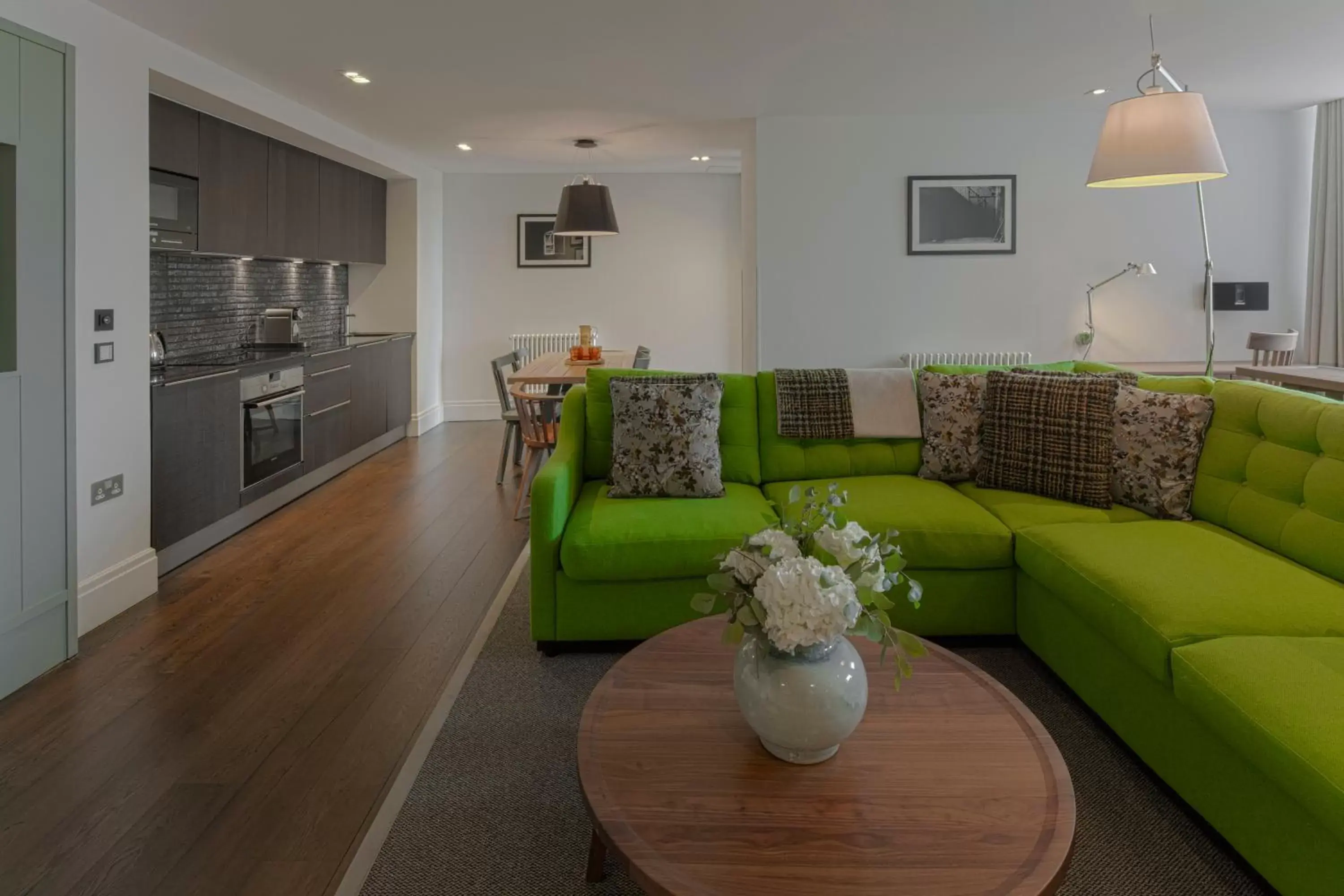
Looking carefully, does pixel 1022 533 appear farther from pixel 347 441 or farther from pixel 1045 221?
pixel 347 441

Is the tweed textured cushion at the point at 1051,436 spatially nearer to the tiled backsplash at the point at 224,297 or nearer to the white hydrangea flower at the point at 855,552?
the white hydrangea flower at the point at 855,552

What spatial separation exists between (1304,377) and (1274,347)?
0.83 m

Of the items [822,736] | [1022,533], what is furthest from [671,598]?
[822,736]

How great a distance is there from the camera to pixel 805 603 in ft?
5.02

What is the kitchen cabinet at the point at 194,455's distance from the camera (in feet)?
12.6

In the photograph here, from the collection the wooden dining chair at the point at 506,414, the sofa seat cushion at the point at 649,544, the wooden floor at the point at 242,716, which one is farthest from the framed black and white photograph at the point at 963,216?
the sofa seat cushion at the point at 649,544

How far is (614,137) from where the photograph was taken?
6629 millimetres

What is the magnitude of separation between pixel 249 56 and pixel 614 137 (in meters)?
2.88

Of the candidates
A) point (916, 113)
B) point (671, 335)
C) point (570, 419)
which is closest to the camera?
point (570, 419)

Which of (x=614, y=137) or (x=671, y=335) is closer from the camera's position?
(x=614, y=137)

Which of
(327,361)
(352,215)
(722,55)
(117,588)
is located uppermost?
(722,55)

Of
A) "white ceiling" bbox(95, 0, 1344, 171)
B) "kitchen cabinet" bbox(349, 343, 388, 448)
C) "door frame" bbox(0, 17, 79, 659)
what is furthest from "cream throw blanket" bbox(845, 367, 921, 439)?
"kitchen cabinet" bbox(349, 343, 388, 448)

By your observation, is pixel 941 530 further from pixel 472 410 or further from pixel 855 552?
pixel 472 410

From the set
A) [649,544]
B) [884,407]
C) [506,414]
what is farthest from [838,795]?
[506,414]
